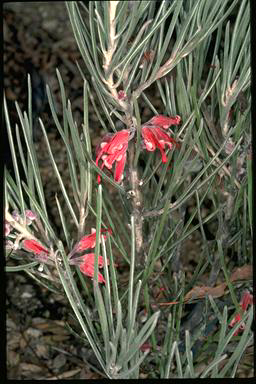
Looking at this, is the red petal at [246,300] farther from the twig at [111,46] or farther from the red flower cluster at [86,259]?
the twig at [111,46]

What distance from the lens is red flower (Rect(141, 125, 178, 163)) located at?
2.29ft

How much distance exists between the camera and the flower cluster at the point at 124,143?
0.70m

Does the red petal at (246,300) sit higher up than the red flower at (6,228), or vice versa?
the red flower at (6,228)

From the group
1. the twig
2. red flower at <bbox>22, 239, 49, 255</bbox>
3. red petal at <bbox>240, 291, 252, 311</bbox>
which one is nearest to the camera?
the twig

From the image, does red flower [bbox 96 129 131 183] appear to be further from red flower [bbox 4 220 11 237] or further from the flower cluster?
red flower [bbox 4 220 11 237]

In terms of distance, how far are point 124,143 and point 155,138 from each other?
33mm

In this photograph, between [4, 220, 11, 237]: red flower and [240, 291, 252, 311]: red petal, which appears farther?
[240, 291, 252, 311]: red petal

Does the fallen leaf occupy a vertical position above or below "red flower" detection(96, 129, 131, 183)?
below

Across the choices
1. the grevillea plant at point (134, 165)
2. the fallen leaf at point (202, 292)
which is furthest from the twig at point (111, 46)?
the fallen leaf at point (202, 292)

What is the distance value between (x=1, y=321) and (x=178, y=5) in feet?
1.83

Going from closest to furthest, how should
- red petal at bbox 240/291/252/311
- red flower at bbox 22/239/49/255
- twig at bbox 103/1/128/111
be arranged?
twig at bbox 103/1/128/111
red flower at bbox 22/239/49/255
red petal at bbox 240/291/252/311

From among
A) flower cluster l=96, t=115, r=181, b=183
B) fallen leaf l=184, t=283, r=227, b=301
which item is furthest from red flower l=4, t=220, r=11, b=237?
fallen leaf l=184, t=283, r=227, b=301

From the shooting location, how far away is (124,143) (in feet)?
2.28

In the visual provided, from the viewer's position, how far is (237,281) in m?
0.92
